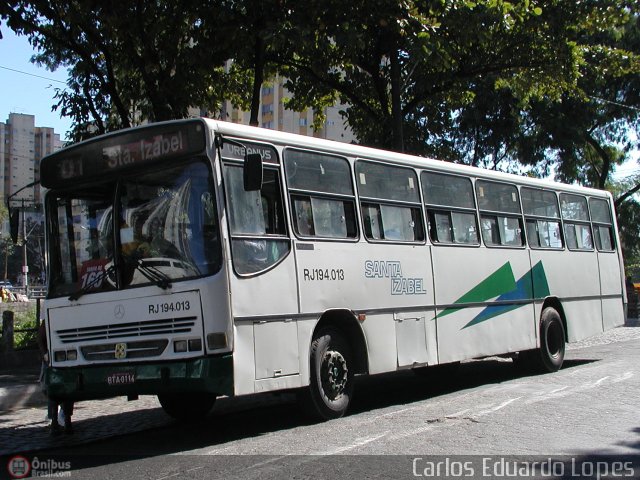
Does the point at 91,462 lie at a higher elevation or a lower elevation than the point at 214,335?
lower

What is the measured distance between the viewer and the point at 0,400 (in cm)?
1047

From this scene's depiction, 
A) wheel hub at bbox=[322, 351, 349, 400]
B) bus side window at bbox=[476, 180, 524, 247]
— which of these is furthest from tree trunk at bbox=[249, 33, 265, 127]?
wheel hub at bbox=[322, 351, 349, 400]

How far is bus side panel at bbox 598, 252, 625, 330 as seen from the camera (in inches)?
569

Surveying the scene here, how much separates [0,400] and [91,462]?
14.4 feet

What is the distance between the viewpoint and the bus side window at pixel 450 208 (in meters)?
10.4

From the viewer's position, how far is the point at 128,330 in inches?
291

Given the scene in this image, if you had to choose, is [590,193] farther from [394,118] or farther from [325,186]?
[325,186]

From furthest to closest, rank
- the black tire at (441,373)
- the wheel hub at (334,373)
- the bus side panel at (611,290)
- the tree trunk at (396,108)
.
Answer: the tree trunk at (396,108)
the bus side panel at (611,290)
the black tire at (441,373)
the wheel hub at (334,373)

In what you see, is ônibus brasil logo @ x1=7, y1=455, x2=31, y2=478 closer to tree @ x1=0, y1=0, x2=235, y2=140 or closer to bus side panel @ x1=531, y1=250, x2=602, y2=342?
tree @ x1=0, y1=0, x2=235, y2=140

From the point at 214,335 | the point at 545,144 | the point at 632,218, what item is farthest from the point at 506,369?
the point at 632,218

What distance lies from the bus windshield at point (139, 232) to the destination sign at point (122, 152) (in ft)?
0.45

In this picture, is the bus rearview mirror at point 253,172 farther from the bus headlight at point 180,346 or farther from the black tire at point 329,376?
the black tire at point 329,376

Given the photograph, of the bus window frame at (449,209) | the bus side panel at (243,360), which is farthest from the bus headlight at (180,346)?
the bus window frame at (449,209)

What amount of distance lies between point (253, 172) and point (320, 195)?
1663 millimetres
